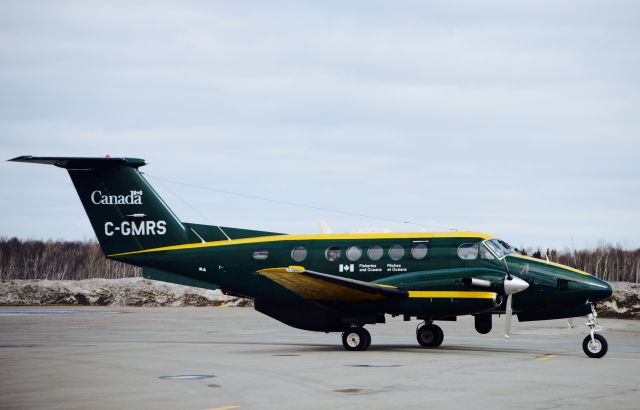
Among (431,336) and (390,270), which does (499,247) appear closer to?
(390,270)

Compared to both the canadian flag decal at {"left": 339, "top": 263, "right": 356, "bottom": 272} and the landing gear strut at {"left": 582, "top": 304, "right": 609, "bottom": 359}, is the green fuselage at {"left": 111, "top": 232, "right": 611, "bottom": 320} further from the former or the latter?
the landing gear strut at {"left": 582, "top": 304, "right": 609, "bottom": 359}

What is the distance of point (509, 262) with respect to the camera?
2322 cm

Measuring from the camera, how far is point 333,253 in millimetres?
24984

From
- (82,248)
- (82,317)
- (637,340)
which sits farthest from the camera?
(82,248)

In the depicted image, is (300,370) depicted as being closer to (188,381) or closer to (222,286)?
(188,381)

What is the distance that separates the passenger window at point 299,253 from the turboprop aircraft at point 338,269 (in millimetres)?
32

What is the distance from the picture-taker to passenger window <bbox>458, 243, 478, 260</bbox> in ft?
77.4

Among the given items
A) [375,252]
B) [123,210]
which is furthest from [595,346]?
[123,210]

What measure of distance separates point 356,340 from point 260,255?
4.22m

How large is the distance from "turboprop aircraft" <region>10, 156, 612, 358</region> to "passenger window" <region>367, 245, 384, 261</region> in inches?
1.3

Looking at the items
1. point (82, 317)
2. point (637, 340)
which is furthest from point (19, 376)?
point (82, 317)

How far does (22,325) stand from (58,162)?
10.6m

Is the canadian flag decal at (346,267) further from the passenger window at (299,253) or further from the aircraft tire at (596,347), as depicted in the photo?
the aircraft tire at (596,347)

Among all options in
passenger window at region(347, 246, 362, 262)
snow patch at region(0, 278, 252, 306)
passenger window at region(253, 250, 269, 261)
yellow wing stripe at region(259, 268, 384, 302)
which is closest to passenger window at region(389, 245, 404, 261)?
passenger window at region(347, 246, 362, 262)
